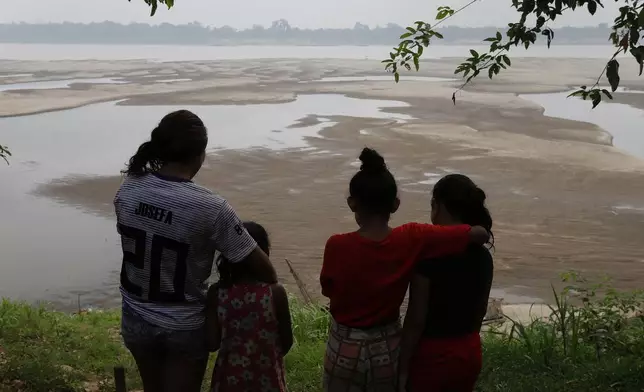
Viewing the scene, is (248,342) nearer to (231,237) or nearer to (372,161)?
(231,237)

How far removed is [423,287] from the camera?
249cm

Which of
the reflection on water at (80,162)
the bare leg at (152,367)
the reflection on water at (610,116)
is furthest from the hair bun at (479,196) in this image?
the reflection on water at (610,116)

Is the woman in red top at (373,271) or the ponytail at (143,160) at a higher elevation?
the ponytail at (143,160)

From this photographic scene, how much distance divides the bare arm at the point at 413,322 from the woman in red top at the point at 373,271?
0.10 feet

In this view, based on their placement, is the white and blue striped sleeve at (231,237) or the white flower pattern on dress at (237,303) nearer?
the white and blue striped sleeve at (231,237)

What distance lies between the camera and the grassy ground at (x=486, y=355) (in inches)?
164

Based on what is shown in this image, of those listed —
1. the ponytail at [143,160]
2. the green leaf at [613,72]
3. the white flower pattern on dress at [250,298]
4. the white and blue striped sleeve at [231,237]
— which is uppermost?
the green leaf at [613,72]

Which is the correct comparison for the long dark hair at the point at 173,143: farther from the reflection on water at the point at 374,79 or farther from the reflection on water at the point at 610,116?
the reflection on water at the point at 374,79

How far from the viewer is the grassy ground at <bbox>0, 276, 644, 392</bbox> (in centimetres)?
416

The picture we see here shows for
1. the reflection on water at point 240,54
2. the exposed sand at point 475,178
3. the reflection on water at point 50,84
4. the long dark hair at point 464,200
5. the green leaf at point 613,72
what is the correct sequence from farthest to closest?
the reflection on water at point 240,54, the reflection on water at point 50,84, the exposed sand at point 475,178, the green leaf at point 613,72, the long dark hair at point 464,200

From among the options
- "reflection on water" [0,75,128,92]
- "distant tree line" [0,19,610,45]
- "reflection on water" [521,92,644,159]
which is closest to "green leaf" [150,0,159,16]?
"reflection on water" [521,92,644,159]

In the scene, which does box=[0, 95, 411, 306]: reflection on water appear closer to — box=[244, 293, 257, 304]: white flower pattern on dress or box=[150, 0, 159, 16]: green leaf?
box=[150, 0, 159, 16]: green leaf

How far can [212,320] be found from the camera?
251cm

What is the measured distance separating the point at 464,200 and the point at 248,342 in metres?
0.95
